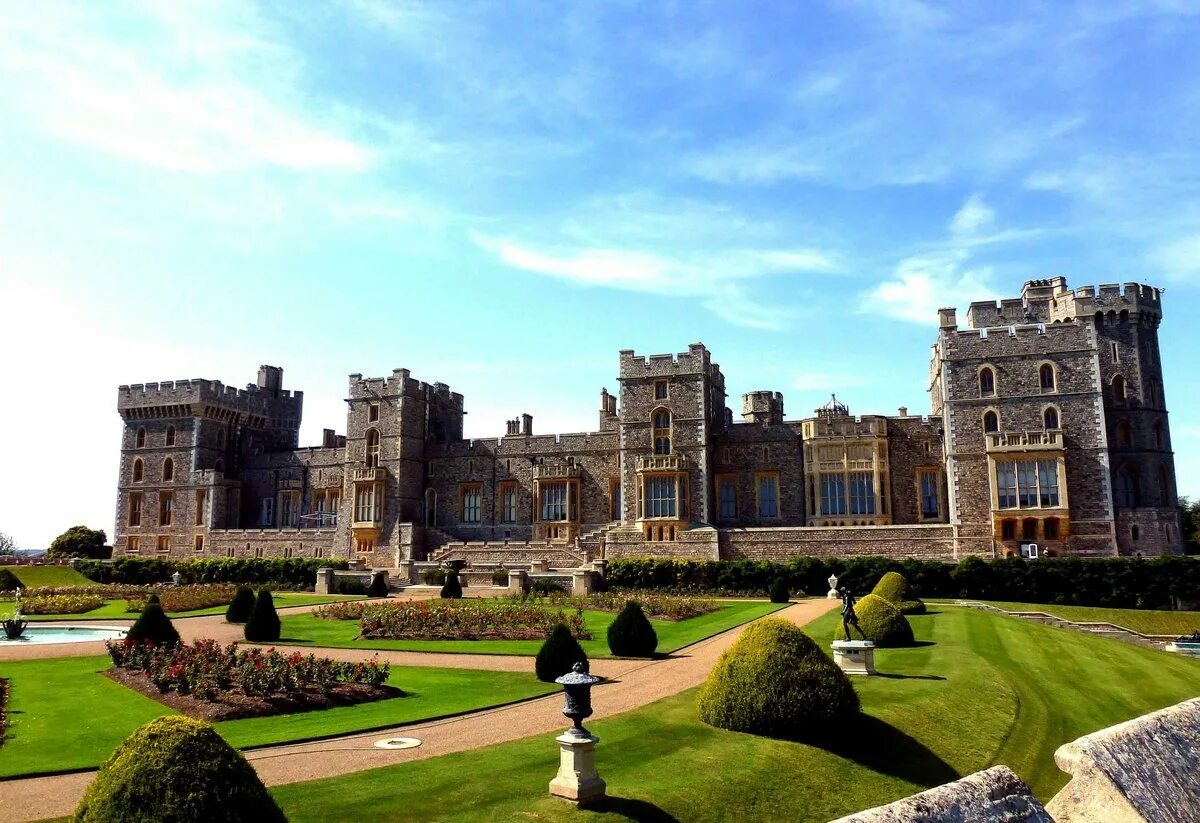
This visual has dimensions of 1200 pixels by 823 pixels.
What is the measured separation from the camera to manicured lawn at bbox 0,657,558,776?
12.0m

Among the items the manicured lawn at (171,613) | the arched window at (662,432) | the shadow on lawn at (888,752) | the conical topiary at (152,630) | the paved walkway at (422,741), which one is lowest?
the shadow on lawn at (888,752)

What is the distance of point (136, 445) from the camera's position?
62.4m

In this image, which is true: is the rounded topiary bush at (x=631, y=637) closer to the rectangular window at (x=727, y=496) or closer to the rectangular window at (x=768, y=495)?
the rectangular window at (x=768, y=495)

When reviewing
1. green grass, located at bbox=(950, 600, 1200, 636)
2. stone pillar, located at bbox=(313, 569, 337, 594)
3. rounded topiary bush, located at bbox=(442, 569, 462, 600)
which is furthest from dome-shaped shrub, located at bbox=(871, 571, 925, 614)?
stone pillar, located at bbox=(313, 569, 337, 594)

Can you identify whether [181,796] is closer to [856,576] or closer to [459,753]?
[459,753]

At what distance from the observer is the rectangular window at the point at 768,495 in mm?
47188

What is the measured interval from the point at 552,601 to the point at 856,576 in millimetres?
13190

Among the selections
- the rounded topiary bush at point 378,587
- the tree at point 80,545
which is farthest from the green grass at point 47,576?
the rounded topiary bush at point 378,587

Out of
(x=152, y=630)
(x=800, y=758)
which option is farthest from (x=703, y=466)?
(x=800, y=758)

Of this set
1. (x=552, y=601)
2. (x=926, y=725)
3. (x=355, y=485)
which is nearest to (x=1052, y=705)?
(x=926, y=725)

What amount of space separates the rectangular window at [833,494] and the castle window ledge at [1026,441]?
8607mm

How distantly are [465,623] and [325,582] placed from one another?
2006cm

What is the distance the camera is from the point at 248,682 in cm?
1512

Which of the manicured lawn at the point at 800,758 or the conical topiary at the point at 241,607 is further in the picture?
the conical topiary at the point at 241,607
